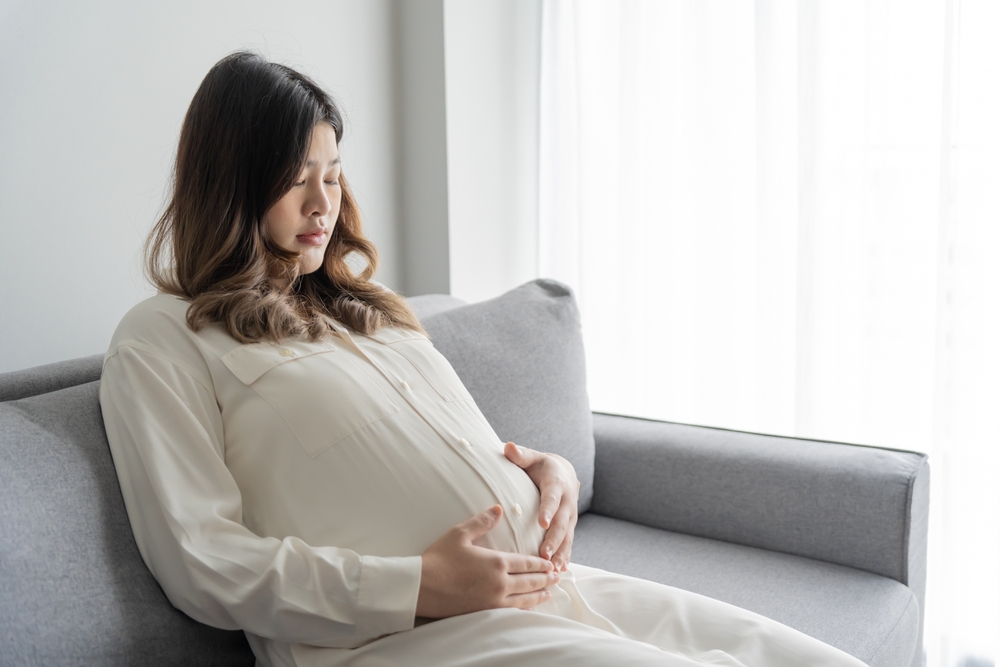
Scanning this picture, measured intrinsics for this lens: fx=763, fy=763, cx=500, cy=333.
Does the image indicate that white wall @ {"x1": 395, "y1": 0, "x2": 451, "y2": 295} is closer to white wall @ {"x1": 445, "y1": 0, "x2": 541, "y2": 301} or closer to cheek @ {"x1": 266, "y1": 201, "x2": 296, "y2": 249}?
white wall @ {"x1": 445, "y1": 0, "x2": 541, "y2": 301}

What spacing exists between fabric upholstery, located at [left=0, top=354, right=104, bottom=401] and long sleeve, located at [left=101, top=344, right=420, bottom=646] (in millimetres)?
219

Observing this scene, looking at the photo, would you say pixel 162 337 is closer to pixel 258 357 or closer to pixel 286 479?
pixel 258 357

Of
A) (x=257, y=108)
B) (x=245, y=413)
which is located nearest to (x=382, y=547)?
(x=245, y=413)

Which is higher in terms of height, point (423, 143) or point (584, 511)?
point (423, 143)

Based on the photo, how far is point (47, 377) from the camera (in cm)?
115

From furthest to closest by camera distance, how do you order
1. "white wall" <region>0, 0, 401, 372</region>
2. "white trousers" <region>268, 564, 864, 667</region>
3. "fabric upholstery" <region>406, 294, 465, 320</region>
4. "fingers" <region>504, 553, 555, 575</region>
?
"fabric upholstery" <region>406, 294, 465, 320</region> < "white wall" <region>0, 0, 401, 372</region> < "fingers" <region>504, 553, 555, 575</region> < "white trousers" <region>268, 564, 864, 667</region>

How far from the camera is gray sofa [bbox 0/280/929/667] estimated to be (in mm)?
888

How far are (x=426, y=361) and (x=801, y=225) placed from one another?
119 cm

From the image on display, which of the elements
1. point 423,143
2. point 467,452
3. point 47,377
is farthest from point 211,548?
point 423,143

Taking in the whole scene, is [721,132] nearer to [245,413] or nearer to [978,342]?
[978,342]

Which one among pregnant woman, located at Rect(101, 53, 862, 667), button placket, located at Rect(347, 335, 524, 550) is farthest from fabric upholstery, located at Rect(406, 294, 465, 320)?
button placket, located at Rect(347, 335, 524, 550)

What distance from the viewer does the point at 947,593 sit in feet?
5.87

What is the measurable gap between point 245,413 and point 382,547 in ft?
0.83

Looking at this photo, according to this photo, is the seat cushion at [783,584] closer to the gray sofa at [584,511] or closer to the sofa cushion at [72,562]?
the gray sofa at [584,511]
